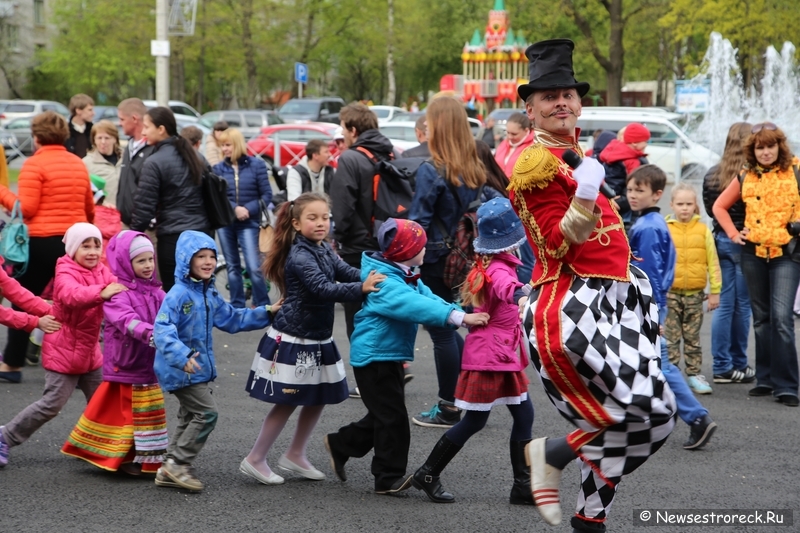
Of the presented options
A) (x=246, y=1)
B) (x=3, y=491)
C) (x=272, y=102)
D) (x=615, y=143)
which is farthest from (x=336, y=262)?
(x=272, y=102)

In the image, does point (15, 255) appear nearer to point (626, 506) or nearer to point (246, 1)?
point (626, 506)

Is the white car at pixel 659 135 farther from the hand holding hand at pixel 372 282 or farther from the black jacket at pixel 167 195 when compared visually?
the hand holding hand at pixel 372 282

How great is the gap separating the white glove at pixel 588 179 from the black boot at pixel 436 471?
198cm

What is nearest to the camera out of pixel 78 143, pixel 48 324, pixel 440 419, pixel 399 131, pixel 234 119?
pixel 48 324

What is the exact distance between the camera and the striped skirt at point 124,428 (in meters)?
5.69

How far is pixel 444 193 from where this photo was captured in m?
7.01

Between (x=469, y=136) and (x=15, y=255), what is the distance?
3.47 metres

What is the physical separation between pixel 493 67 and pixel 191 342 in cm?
5121

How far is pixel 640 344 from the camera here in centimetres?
403

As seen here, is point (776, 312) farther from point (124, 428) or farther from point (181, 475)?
point (124, 428)

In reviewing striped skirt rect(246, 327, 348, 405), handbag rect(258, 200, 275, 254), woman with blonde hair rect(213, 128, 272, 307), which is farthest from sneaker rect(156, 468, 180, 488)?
handbag rect(258, 200, 275, 254)

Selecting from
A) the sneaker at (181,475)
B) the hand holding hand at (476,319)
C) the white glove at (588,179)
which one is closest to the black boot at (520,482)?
the hand holding hand at (476,319)

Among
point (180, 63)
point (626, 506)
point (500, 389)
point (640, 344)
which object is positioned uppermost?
point (180, 63)

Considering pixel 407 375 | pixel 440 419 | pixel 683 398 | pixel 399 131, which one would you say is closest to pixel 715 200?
pixel 683 398
